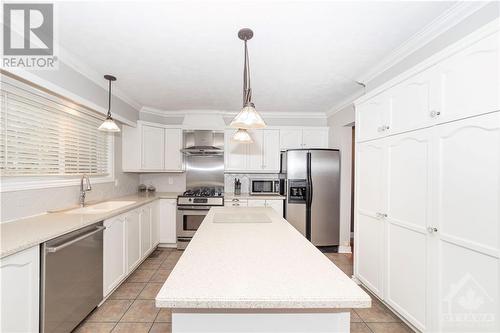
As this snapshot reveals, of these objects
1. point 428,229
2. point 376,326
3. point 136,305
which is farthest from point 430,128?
point 136,305

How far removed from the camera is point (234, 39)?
202 cm

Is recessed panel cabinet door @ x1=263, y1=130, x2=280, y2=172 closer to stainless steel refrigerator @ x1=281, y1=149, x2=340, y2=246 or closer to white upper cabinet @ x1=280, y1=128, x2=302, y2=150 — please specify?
white upper cabinet @ x1=280, y1=128, x2=302, y2=150

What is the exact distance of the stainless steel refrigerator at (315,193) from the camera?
3932 mm

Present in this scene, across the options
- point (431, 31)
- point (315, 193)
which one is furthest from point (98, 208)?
point (431, 31)

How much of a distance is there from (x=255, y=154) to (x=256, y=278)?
3.44 metres

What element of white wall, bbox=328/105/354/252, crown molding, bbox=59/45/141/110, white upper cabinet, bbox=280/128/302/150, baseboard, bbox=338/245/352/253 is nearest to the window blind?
crown molding, bbox=59/45/141/110

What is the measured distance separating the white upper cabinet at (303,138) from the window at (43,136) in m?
2.95

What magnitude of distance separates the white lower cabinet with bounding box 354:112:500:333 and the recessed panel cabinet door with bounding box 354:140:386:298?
0.03 feet

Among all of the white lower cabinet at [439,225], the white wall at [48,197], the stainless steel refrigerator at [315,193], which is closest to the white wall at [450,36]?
the white lower cabinet at [439,225]

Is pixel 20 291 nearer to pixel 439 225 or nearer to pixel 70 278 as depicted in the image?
pixel 70 278

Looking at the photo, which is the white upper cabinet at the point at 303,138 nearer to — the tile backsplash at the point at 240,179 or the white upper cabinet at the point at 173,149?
the tile backsplash at the point at 240,179

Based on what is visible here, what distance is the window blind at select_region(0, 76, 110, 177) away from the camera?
192cm

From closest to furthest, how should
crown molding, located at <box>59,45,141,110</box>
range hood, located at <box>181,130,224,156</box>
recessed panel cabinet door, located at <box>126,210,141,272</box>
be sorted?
crown molding, located at <box>59,45,141,110</box>, recessed panel cabinet door, located at <box>126,210,141,272</box>, range hood, located at <box>181,130,224,156</box>

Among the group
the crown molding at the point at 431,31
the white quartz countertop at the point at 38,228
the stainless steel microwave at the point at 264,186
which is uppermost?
the crown molding at the point at 431,31
